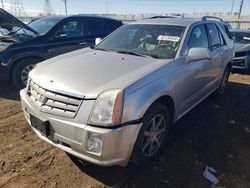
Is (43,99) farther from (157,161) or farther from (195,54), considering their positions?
(195,54)

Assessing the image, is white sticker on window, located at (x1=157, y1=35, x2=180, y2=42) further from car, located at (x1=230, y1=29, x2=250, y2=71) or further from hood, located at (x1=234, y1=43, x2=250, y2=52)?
hood, located at (x1=234, y1=43, x2=250, y2=52)

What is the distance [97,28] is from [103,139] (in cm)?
531

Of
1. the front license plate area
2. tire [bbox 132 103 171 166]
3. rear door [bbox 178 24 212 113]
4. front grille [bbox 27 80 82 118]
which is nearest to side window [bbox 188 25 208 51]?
rear door [bbox 178 24 212 113]

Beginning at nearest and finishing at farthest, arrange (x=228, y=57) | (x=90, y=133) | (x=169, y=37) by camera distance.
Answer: (x=90, y=133), (x=169, y=37), (x=228, y=57)

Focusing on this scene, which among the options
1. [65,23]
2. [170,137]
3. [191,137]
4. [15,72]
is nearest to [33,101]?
[170,137]

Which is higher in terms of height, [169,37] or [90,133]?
[169,37]

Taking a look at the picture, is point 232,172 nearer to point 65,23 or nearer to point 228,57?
point 228,57

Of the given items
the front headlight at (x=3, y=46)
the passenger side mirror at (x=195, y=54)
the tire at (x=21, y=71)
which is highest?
the passenger side mirror at (x=195, y=54)

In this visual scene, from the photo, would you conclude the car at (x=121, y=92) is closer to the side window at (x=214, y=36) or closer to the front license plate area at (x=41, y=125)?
the front license plate area at (x=41, y=125)

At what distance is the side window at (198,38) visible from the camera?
3.84 metres

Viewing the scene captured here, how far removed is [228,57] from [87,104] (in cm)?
417

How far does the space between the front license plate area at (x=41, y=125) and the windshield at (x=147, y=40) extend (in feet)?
5.25

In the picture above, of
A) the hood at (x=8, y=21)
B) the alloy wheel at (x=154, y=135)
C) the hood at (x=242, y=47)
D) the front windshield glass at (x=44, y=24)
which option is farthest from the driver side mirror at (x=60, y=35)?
the hood at (x=242, y=47)

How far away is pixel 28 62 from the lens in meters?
5.78
